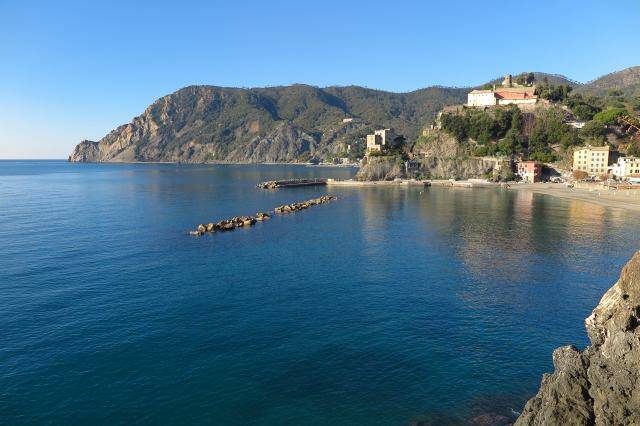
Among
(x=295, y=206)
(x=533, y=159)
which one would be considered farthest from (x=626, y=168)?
(x=295, y=206)

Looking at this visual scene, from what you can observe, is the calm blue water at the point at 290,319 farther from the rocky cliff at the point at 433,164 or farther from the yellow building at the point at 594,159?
the rocky cliff at the point at 433,164

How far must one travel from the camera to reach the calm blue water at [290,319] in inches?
947

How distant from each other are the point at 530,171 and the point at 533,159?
36.8ft

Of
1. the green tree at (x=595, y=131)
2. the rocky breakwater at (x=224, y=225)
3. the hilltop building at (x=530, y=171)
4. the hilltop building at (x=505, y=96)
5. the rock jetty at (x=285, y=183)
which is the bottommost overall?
the rocky breakwater at (x=224, y=225)

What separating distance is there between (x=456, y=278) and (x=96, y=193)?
11906cm

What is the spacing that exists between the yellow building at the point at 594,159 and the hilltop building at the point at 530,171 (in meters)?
A: 12.0

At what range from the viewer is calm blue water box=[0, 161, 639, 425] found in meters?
24.0

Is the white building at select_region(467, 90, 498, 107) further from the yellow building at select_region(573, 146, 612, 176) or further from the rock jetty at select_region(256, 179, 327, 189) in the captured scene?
the rock jetty at select_region(256, 179, 327, 189)

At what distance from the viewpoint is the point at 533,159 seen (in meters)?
159

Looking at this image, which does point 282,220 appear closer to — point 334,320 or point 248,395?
point 334,320

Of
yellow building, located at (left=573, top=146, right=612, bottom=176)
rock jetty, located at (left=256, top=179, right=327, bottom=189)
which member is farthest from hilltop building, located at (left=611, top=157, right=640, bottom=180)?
rock jetty, located at (left=256, top=179, right=327, bottom=189)

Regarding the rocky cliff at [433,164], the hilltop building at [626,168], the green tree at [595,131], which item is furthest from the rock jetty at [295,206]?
the green tree at [595,131]

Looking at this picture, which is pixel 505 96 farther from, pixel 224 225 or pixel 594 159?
pixel 224 225

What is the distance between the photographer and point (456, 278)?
149 ft
